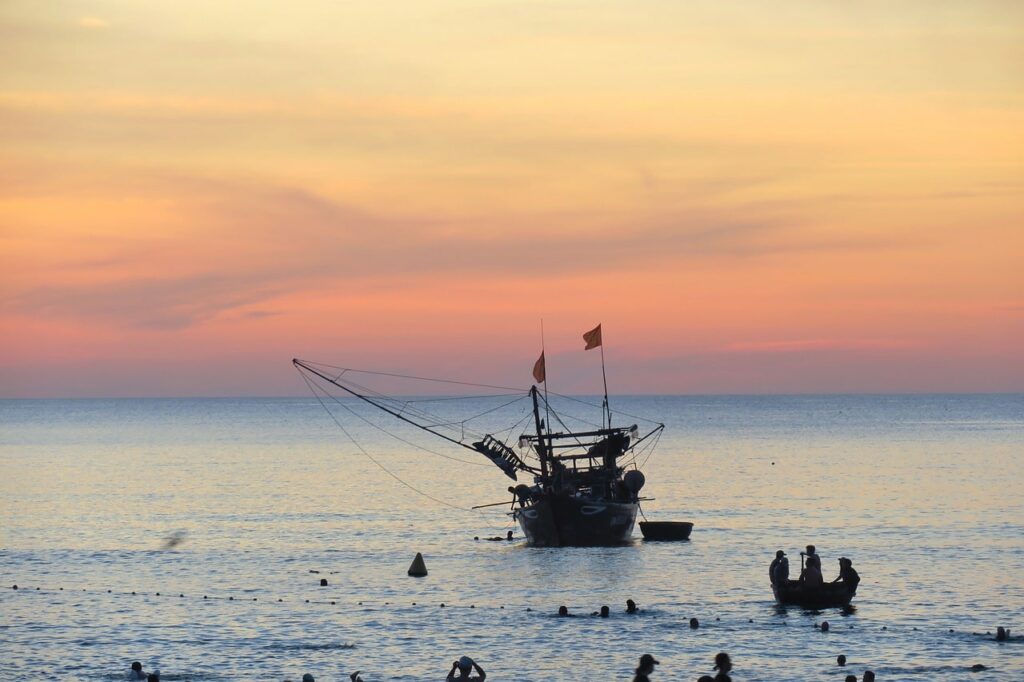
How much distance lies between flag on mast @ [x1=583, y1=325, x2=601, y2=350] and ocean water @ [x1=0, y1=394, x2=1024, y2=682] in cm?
1042

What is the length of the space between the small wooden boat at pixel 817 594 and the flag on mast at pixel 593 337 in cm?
2325

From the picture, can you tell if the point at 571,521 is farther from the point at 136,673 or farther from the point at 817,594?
the point at 136,673

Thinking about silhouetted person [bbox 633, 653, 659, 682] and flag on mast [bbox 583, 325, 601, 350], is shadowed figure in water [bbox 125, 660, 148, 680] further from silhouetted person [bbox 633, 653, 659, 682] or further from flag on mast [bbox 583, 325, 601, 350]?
flag on mast [bbox 583, 325, 601, 350]

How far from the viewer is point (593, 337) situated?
66125 mm

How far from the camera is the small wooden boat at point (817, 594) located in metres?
44.2

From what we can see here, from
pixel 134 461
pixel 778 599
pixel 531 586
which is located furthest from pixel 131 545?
pixel 134 461

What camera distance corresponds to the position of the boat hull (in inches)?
2496

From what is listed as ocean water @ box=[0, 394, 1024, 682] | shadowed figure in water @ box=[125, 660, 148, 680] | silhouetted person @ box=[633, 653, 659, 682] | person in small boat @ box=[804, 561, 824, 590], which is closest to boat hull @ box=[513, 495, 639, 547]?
ocean water @ box=[0, 394, 1024, 682]

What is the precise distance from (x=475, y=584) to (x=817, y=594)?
15134 millimetres

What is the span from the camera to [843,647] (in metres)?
39.3

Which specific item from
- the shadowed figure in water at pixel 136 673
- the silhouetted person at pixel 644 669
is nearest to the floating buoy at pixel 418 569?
the shadowed figure in water at pixel 136 673

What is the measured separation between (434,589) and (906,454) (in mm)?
111151

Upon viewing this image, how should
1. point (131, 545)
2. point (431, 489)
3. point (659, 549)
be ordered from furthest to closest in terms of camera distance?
point (431, 489) → point (131, 545) → point (659, 549)

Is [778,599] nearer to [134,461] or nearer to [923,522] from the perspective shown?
[923,522]
